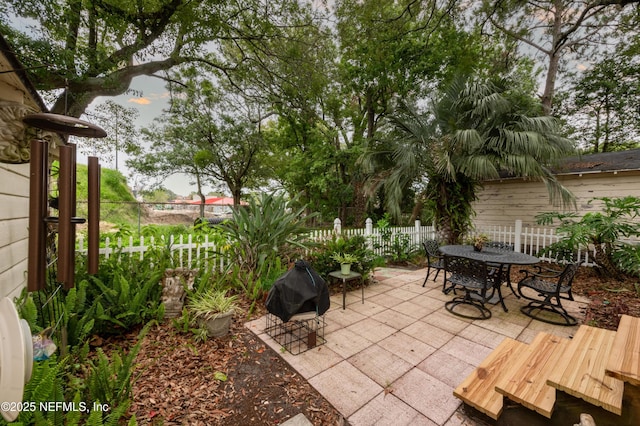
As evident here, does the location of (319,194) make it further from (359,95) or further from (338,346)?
(338,346)

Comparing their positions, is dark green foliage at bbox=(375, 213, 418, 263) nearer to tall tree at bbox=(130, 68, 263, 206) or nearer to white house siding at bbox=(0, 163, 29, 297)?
white house siding at bbox=(0, 163, 29, 297)

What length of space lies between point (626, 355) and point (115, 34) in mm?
7791

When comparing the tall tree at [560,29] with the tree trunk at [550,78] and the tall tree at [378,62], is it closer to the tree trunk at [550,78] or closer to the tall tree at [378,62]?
the tree trunk at [550,78]

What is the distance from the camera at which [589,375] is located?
62.0 inches

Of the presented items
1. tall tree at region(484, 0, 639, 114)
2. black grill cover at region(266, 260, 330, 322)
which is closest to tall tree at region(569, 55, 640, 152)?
tall tree at region(484, 0, 639, 114)

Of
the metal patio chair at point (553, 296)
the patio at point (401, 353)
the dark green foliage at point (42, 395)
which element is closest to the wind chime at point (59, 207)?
the dark green foliage at point (42, 395)

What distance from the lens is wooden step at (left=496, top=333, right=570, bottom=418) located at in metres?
1.63

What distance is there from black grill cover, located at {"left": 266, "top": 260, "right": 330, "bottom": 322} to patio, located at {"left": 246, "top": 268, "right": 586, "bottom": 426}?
0.47m

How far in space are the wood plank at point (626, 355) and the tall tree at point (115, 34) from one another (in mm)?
5491

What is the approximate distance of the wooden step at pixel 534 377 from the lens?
64.3 inches

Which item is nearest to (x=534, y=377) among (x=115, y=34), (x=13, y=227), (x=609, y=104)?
(x=13, y=227)

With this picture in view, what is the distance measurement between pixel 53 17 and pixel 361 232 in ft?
22.3

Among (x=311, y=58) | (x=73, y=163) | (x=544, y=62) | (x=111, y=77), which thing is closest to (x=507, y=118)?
(x=311, y=58)

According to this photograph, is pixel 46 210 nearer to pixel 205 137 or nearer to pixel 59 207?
pixel 59 207
